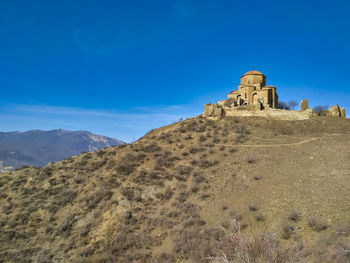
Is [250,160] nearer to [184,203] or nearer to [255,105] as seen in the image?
[184,203]

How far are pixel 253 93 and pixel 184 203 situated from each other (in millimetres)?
29493

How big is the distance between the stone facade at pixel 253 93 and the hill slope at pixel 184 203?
14.5m

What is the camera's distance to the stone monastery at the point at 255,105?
2973cm

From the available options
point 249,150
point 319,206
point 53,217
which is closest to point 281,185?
point 319,206

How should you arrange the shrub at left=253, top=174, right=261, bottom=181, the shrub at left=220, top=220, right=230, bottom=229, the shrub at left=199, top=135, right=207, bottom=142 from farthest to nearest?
the shrub at left=199, top=135, right=207, bottom=142
the shrub at left=253, top=174, right=261, bottom=181
the shrub at left=220, top=220, right=230, bottom=229

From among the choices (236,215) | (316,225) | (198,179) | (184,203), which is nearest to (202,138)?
(198,179)

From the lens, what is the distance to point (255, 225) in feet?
34.8

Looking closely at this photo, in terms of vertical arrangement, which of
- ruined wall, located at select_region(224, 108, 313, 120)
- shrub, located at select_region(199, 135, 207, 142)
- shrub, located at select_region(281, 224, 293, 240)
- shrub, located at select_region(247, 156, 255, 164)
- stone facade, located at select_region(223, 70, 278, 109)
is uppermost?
stone facade, located at select_region(223, 70, 278, 109)

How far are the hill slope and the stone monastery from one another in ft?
23.8

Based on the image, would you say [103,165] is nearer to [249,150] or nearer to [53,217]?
[53,217]

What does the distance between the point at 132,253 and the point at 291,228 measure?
746cm

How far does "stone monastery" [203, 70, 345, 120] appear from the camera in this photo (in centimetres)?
2973

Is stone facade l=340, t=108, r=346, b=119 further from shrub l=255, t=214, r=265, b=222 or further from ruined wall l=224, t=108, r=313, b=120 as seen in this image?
shrub l=255, t=214, r=265, b=222

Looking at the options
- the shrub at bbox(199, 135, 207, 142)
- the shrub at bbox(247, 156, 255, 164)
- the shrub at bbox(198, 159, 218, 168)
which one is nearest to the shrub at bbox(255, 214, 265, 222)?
the shrub at bbox(247, 156, 255, 164)
